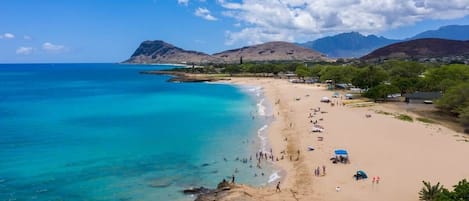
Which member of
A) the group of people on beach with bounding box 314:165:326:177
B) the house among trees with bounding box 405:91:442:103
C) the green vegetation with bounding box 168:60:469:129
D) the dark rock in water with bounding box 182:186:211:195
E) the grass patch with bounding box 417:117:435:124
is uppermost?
the green vegetation with bounding box 168:60:469:129

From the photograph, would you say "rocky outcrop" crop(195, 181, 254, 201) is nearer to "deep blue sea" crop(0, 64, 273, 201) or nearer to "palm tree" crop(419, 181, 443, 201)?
"deep blue sea" crop(0, 64, 273, 201)

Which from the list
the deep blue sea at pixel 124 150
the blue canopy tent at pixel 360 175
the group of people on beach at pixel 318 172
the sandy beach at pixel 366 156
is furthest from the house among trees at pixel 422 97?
the blue canopy tent at pixel 360 175

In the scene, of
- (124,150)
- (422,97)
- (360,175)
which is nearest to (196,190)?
(360,175)

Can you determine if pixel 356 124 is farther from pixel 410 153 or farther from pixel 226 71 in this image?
pixel 226 71

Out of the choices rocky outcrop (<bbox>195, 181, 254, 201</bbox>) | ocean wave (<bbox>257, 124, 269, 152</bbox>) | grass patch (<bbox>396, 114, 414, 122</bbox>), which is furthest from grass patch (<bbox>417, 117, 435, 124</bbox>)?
rocky outcrop (<bbox>195, 181, 254, 201</bbox>)

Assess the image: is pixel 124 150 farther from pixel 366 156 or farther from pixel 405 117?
pixel 405 117

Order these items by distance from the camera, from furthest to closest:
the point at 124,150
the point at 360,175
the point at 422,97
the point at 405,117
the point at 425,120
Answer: the point at 422,97 < the point at 405,117 < the point at 425,120 < the point at 124,150 < the point at 360,175

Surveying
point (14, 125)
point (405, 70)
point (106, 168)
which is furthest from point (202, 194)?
point (405, 70)

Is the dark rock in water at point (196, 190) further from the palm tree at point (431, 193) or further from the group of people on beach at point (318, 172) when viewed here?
the palm tree at point (431, 193)
